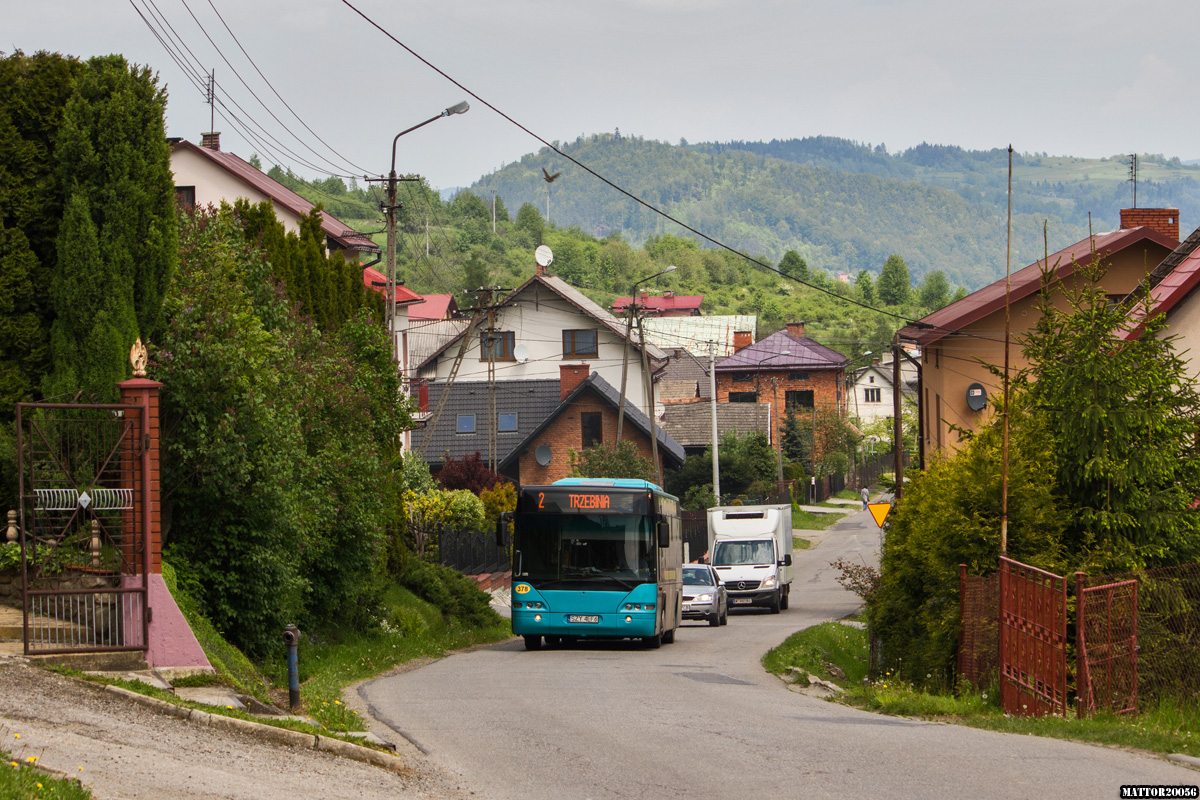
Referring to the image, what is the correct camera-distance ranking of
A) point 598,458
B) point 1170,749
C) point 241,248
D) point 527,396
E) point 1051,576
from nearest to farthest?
point 1170,749 < point 1051,576 < point 241,248 < point 598,458 < point 527,396

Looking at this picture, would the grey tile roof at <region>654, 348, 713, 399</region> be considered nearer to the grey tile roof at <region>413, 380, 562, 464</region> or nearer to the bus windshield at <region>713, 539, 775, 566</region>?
the grey tile roof at <region>413, 380, 562, 464</region>

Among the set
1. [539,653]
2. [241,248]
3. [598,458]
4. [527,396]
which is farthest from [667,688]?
[527,396]

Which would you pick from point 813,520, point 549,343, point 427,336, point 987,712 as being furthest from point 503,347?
point 987,712

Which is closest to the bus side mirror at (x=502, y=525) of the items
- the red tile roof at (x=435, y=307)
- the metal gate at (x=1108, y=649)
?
the metal gate at (x=1108, y=649)

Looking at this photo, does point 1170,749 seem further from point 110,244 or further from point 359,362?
point 359,362

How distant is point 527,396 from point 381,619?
1516 inches

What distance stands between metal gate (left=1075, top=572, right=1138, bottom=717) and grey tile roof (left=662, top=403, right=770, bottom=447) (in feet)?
172

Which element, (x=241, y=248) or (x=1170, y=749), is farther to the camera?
(x=241, y=248)

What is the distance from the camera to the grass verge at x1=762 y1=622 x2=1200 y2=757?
980 cm

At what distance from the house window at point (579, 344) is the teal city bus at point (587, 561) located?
142 feet

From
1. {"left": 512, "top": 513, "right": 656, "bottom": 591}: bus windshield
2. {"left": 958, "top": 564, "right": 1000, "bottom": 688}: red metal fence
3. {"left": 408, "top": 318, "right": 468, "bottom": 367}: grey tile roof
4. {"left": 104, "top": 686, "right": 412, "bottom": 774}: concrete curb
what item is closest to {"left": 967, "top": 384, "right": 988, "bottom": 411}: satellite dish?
{"left": 512, "top": 513, "right": 656, "bottom": 591}: bus windshield

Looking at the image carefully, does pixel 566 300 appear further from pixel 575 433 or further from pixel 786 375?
pixel 786 375

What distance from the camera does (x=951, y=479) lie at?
15578mm

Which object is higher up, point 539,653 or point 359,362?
point 359,362
